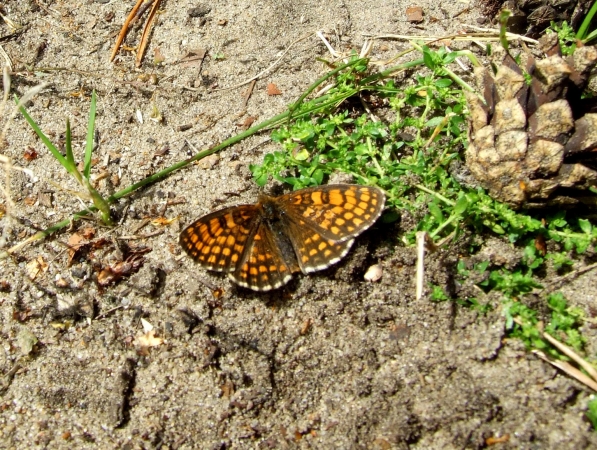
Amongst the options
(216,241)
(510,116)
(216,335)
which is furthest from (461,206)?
(216,335)

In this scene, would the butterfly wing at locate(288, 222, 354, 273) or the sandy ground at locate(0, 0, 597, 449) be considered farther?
the butterfly wing at locate(288, 222, 354, 273)

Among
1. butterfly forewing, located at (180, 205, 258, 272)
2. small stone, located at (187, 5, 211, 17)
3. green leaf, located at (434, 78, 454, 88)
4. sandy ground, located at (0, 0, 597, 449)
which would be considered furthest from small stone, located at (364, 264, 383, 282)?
small stone, located at (187, 5, 211, 17)

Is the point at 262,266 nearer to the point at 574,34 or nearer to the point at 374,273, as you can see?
the point at 374,273

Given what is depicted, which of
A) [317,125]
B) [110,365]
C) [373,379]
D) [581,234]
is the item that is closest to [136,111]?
[317,125]

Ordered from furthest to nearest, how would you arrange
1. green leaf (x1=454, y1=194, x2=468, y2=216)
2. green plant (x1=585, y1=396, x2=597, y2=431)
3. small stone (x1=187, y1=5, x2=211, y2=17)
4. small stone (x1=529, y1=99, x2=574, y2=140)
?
small stone (x1=187, y1=5, x2=211, y2=17), green leaf (x1=454, y1=194, x2=468, y2=216), small stone (x1=529, y1=99, x2=574, y2=140), green plant (x1=585, y1=396, x2=597, y2=431)

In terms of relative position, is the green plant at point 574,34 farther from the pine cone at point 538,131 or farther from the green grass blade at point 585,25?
the pine cone at point 538,131

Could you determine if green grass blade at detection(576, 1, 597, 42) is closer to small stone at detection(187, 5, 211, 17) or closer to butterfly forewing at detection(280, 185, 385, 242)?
butterfly forewing at detection(280, 185, 385, 242)
